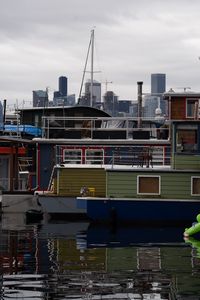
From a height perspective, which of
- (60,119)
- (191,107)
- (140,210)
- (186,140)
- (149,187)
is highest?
(191,107)

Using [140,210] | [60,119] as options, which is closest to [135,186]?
[140,210]

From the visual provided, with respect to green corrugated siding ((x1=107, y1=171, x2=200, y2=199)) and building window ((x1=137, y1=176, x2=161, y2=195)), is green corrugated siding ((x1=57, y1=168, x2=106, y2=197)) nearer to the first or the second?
green corrugated siding ((x1=107, y1=171, x2=200, y2=199))

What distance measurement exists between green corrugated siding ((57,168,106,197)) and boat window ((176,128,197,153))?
5.23m

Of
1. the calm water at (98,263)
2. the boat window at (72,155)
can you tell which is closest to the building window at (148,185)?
the calm water at (98,263)

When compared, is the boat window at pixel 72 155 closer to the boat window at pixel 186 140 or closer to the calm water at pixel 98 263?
the boat window at pixel 186 140

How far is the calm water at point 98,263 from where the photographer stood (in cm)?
1731

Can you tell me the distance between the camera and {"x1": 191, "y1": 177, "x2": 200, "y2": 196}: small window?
3534 cm

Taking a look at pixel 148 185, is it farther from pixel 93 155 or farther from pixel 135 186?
pixel 93 155

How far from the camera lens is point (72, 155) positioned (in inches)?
1742

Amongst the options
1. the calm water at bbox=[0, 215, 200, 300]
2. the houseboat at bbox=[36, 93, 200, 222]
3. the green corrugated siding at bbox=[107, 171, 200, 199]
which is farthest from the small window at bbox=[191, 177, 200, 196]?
the calm water at bbox=[0, 215, 200, 300]

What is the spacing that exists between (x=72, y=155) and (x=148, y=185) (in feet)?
31.9

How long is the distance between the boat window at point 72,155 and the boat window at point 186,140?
930 cm

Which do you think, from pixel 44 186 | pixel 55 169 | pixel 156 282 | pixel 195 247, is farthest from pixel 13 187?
pixel 156 282

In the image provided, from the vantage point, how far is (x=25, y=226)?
35.2 metres
